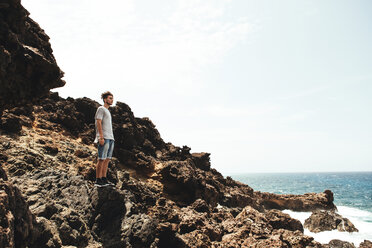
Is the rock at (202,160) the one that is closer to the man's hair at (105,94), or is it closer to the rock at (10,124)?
the rock at (10,124)

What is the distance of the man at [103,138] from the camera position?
6.55 metres

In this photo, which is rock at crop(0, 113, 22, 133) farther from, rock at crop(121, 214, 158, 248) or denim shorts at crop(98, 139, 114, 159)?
rock at crop(121, 214, 158, 248)

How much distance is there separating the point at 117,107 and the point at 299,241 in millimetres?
13817

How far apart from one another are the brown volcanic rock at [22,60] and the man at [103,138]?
4.66 ft

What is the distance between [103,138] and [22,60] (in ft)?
9.33

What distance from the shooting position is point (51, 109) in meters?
14.7

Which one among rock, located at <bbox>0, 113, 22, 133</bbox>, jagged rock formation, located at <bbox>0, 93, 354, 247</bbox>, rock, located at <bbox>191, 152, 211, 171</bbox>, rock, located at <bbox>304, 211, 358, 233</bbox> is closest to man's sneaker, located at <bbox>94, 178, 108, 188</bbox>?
jagged rock formation, located at <bbox>0, 93, 354, 247</bbox>

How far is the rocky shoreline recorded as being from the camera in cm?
447

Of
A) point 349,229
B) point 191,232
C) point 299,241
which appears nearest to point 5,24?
point 191,232

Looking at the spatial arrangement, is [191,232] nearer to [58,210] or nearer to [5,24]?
[58,210]

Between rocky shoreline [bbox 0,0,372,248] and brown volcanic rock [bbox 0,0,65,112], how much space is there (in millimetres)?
20

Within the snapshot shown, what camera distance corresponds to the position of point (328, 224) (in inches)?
860

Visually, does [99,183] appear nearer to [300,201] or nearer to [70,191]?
[70,191]

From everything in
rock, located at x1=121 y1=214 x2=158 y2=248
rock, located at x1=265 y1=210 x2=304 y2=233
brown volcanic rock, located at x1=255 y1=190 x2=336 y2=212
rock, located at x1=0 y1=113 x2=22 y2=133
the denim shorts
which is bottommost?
brown volcanic rock, located at x1=255 y1=190 x2=336 y2=212
